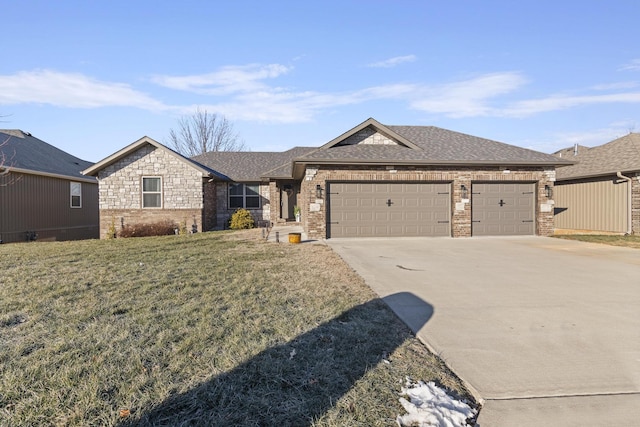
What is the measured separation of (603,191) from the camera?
16531 mm

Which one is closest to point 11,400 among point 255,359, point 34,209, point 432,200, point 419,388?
point 255,359

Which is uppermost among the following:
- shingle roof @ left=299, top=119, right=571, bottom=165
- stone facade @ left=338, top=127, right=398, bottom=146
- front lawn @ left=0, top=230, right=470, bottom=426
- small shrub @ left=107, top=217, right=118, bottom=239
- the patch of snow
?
stone facade @ left=338, top=127, right=398, bottom=146

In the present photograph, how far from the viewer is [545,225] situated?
1422cm

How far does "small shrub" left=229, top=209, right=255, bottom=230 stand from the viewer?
19.0m

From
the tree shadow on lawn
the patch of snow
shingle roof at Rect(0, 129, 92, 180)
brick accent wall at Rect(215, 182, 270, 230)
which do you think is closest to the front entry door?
brick accent wall at Rect(215, 182, 270, 230)

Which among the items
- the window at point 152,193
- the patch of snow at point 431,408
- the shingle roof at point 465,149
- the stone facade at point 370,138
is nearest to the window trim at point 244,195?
the window at point 152,193

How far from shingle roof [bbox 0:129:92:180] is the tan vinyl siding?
1017 inches

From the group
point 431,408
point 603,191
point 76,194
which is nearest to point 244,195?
point 76,194

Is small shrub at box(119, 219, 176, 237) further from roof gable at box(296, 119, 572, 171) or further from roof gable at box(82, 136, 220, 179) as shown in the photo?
roof gable at box(296, 119, 572, 171)

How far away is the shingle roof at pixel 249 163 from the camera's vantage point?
67.0 feet

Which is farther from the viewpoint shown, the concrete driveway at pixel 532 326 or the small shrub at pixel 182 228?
the small shrub at pixel 182 228

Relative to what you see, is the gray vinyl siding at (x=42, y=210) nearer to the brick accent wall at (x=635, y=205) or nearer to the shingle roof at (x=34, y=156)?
the shingle roof at (x=34, y=156)

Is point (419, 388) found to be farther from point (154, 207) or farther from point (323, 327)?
point (154, 207)

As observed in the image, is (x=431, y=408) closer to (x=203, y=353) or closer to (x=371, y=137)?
(x=203, y=353)
